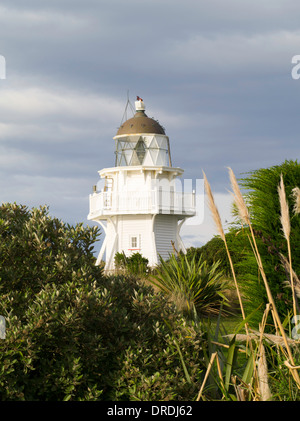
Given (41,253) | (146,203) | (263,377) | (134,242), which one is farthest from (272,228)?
(134,242)

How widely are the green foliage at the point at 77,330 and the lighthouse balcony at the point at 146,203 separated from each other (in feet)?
82.0

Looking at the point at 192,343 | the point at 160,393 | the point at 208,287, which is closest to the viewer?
the point at 160,393

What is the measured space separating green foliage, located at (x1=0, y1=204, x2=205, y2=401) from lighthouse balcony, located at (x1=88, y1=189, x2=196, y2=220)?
25.0 m

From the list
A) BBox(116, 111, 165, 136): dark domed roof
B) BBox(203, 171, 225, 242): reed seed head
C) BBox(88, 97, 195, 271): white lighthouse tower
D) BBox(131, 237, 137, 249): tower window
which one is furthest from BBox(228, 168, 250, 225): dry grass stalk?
BBox(116, 111, 165, 136): dark domed roof

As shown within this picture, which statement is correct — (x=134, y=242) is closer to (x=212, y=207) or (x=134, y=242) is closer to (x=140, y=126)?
(x=140, y=126)

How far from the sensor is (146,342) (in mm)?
5617

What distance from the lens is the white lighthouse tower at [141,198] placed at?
104 ft

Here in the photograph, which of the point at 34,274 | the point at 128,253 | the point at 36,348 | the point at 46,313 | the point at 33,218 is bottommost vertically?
the point at 36,348

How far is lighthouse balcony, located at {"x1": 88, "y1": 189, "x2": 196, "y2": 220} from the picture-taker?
3145 centimetres

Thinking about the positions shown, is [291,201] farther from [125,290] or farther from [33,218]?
[33,218]

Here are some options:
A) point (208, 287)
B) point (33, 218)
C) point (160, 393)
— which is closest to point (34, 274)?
point (33, 218)

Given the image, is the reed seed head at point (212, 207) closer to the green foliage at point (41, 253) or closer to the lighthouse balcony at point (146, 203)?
the green foliage at point (41, 253)
